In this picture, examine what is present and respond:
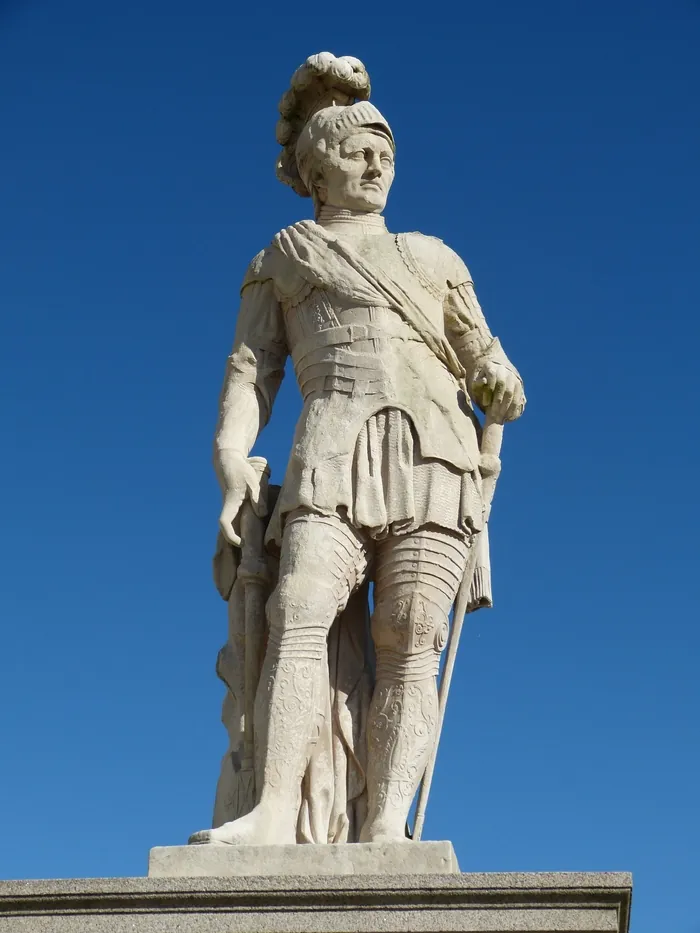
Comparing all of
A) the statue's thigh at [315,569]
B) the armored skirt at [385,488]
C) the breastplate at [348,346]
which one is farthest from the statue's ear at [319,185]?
the statue's thigh at [315,569]

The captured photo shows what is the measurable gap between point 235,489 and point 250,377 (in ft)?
2.44

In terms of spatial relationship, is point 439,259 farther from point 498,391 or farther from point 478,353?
point 498,391

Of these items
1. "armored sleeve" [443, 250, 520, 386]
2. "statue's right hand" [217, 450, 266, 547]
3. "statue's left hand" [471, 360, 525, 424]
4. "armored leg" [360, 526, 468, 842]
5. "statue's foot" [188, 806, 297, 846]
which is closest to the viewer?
"statue's foot" [188, 806, 297, 846]

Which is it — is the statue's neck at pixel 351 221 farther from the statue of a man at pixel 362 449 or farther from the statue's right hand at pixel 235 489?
the statue's right hand at pixel 235 489

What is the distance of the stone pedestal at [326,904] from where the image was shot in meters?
6.90

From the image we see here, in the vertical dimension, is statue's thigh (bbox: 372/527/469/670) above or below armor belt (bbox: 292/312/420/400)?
below

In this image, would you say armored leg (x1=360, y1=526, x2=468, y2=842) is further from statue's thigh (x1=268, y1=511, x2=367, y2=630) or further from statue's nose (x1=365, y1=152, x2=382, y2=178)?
statue's nose (x1=365, y1=152, x2=382, y2=178)

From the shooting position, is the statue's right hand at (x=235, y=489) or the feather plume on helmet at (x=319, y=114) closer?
the statue's right hand at (x=235, y=489)

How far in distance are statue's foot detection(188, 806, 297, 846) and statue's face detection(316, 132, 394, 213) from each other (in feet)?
11.9

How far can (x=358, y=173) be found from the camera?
9133 mm

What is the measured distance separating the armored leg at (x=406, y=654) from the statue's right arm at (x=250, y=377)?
104cm

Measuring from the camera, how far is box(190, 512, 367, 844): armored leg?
7.81 metres

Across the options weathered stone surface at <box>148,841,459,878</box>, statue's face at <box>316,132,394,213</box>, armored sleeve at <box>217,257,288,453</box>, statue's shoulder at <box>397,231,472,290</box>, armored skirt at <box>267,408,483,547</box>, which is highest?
statue's face at <box>316,132,394,213</box>

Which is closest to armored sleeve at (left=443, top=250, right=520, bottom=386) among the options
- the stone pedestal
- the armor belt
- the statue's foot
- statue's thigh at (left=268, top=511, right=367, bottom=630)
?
the armor belt
